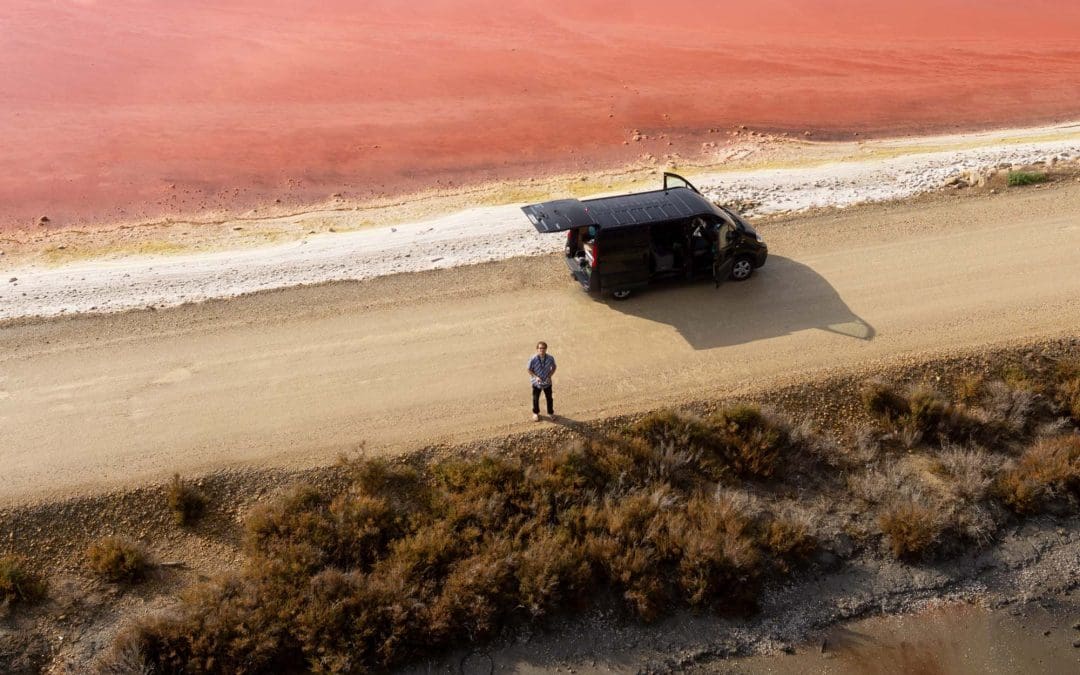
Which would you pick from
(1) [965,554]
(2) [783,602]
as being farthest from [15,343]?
(1) [965,554]

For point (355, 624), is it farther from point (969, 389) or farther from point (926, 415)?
point (969, 389)

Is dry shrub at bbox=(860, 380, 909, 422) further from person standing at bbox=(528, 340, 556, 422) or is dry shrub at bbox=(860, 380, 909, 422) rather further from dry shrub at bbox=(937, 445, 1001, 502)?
person standing at bbox=(528, 340, 556, 422)

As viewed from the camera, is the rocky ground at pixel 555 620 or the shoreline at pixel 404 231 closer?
the rocky ground at pixel 555 620

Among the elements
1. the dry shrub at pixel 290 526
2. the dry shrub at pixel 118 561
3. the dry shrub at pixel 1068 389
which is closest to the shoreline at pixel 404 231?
the dry shrub at pixel 290 526

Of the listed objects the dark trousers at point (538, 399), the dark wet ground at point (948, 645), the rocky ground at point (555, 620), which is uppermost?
the dark trousers at point (538, 399)

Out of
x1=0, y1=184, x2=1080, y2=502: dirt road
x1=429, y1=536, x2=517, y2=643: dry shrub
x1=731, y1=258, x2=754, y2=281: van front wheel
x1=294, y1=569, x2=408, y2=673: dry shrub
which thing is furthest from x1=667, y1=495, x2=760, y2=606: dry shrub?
x1=731, y1=258, x2=754, y2=281: van front wheel

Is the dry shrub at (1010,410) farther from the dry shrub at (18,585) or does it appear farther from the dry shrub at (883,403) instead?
the dry shrub at (18,585)

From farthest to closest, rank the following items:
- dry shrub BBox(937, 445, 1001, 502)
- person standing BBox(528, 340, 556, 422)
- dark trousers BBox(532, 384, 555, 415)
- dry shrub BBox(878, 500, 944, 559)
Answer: dark trousers BBox(532, 384, 555, 415) → person standing BBox(528, 340, 556, 422) → dry shrub BBox(937, 445, 1001, 502) → dry shrub BBox(878, 500, 944, 559)
